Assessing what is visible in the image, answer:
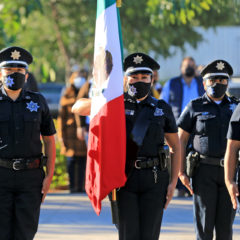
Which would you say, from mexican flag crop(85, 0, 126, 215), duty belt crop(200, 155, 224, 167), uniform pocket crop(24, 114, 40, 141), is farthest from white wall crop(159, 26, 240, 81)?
uniform pocket crop(24, 114, 40, 141)

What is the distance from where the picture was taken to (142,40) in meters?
27.2

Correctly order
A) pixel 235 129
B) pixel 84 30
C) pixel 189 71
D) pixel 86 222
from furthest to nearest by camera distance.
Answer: pixel 84 30
pixel 189 71
pixel 86 222
pixel 235 129

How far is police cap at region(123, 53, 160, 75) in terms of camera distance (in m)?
6.36

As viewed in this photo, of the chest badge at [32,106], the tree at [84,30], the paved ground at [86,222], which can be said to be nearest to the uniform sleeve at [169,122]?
the chest badge at [32,106]

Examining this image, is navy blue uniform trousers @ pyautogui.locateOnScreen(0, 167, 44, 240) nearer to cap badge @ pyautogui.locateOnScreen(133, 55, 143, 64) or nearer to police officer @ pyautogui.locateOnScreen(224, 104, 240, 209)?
cap badge @ pyautogui.locateOnScreen(133, 55, 143, 64)

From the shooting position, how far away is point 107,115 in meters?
6.38

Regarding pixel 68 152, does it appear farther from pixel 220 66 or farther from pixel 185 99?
pixel 220 66

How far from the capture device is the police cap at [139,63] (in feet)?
20.9

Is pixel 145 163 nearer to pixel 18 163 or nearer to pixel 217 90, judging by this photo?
pixel 18 163

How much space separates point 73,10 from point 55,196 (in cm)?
1579

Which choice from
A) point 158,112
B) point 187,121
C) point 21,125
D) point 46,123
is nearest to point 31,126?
point 21,125

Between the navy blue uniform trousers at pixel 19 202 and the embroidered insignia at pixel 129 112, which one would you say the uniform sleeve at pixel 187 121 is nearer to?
the embroidered insignia at pixel 129 112

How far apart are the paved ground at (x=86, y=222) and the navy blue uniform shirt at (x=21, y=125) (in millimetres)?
2290

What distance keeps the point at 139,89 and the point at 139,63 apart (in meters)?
0.22
